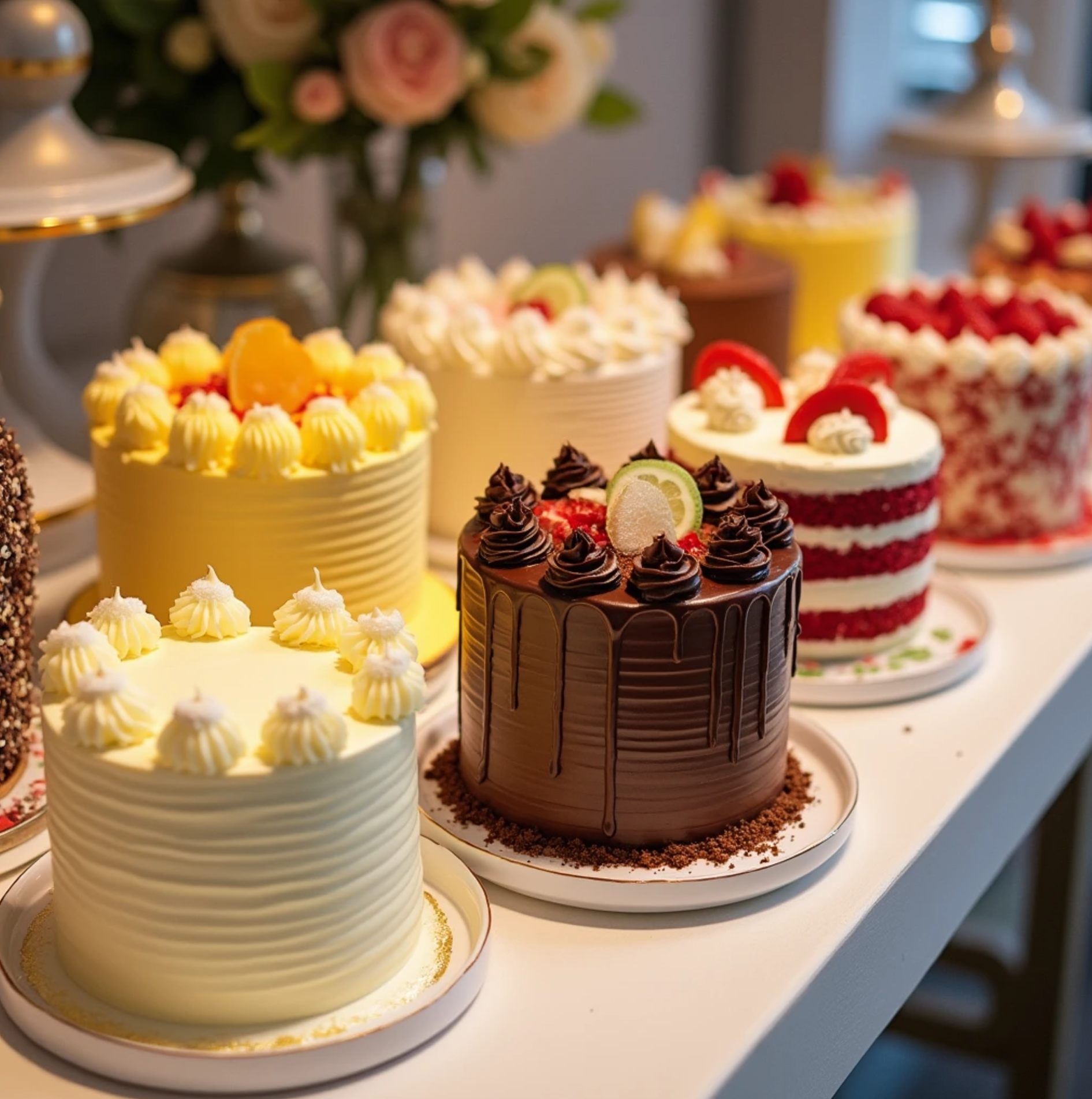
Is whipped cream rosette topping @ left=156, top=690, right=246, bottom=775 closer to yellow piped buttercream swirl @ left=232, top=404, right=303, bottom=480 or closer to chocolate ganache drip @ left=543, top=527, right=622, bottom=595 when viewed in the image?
chocolate ganache drip @ left=543, top=527, right=622, bottom=595

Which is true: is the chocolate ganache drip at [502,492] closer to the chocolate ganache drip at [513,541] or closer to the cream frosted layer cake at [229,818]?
the chocolate ganache drip at [513,541]

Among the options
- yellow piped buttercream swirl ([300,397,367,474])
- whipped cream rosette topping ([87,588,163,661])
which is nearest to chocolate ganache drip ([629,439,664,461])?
yellow piped buttercream swirl ([300,397,367,474])

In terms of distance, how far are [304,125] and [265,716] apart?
1.27 meters

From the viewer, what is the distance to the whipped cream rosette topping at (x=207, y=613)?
1.25 meters

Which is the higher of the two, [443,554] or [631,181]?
[631,181]

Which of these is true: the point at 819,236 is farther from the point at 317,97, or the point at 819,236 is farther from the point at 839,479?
the point at 839,479

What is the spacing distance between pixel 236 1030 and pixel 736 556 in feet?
1.84

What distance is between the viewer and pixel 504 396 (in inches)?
75.7

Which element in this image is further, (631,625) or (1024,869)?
(1024,869)

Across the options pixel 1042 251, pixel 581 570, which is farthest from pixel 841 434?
pixel 1042 251

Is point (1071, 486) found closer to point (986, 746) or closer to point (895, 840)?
point (986, 746)

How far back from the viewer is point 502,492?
1.44 meters

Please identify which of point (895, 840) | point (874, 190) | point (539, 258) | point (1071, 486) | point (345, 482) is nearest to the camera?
point (895, 840)

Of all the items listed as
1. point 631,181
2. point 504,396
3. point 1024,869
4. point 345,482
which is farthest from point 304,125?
point 1024,869
